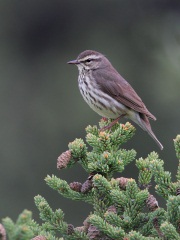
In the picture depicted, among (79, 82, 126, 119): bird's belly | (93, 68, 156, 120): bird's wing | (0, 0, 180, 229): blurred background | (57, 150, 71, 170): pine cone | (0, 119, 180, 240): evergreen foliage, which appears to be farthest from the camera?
(0, 0, 180, 229): blurred background

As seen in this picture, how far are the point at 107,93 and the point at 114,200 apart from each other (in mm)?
3792

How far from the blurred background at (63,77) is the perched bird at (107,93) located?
420 cm

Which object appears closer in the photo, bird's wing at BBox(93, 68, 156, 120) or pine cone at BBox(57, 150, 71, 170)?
pine cone at BBox(57, 150, 71, 170)

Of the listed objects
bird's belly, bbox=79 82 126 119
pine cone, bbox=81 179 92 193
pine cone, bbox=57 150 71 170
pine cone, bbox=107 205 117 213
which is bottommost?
pine cone, bbox=107 205 117 213

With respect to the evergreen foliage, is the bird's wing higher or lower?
higher

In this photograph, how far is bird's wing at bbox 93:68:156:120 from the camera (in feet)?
23.9

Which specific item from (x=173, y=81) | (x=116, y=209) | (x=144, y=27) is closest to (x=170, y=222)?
(x=116, y=209)

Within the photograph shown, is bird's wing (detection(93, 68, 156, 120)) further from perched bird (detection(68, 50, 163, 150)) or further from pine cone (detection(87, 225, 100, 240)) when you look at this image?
pine cone (detection(87, 225, 100, 240))

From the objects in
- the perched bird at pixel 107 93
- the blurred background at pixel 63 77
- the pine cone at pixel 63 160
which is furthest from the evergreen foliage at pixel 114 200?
the blurred background at pixel 63 77

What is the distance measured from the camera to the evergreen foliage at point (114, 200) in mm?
3598

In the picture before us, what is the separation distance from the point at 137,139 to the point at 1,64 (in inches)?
229

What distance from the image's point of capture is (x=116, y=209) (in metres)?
3.89

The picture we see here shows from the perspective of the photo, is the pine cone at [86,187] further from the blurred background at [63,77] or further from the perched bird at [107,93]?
the blurred background at [63,77]

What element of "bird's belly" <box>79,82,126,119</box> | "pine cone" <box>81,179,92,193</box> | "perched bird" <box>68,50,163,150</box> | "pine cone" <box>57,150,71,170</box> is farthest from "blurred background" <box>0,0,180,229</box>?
"pine cone" <box>81,179,92,193</box>
